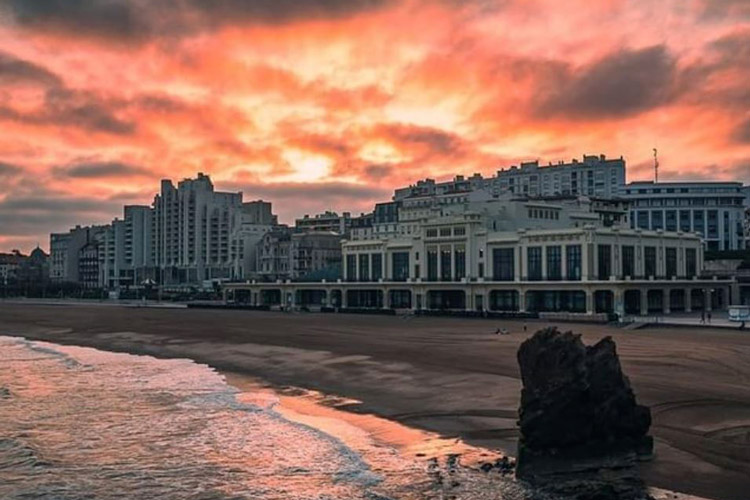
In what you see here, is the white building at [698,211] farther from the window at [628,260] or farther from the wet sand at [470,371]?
the wet sand at [470,371]

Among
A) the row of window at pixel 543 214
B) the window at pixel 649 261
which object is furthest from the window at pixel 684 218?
the window at pixel 649 261

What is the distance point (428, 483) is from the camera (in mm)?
19031

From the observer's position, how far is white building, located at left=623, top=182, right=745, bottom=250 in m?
166

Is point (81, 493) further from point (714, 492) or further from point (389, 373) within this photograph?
point (389, 373)

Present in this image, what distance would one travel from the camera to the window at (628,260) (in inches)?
3590

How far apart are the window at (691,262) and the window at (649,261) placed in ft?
28.2

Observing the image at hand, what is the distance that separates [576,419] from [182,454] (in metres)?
12.1

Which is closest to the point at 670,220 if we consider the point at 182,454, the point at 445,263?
the point at 445,263

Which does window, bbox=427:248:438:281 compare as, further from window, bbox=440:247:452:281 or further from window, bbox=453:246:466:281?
window, bbox=453:246:466:281

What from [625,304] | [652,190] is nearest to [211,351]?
[625,304]

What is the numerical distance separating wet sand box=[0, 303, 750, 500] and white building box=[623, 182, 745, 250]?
102186mm

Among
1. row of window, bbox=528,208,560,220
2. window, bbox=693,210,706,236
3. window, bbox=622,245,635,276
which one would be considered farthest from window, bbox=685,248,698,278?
window, bbox=693,210,706,236

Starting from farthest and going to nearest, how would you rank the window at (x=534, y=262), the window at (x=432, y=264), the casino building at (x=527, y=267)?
the window at (x=432, y=264) < the window at (x=534, y=262) < the casino building at (x=527, y=267)

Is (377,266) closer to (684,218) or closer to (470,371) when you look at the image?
(470,371)
